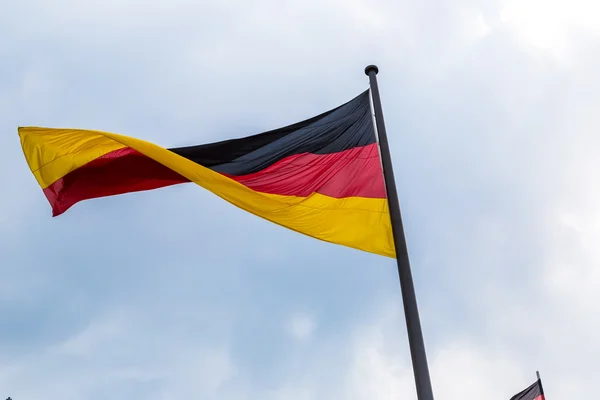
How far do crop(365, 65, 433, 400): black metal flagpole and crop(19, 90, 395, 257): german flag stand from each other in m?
0.33

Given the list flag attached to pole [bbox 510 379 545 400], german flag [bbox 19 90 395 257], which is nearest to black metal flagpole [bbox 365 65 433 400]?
german flag [bbox 19 90 395 257]

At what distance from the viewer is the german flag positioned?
29.3 ft

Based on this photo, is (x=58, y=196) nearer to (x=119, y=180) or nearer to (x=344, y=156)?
(x=119, y=180)

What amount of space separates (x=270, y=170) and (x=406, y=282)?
300cm

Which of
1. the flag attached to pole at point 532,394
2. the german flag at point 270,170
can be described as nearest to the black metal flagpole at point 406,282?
the german flag at point 270,170

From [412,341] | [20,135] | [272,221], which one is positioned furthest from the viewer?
[20,135]

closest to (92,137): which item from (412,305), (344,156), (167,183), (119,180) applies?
(119,180)

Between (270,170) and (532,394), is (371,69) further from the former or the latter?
(532,394)

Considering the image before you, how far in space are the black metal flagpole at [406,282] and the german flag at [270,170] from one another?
328mm

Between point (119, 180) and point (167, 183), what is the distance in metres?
0.82

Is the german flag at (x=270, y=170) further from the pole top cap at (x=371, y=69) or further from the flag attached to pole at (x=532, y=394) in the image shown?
the flag attached to pole at (x=532, y=394)

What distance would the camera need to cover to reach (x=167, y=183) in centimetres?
1018

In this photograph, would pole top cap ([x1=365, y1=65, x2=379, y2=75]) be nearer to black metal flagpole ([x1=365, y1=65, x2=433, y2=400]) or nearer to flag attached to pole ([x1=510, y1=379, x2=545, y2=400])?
black metal flagpole ([x1=365, y1=65, x2=433, y2=400])

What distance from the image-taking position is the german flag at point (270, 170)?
8922mm
